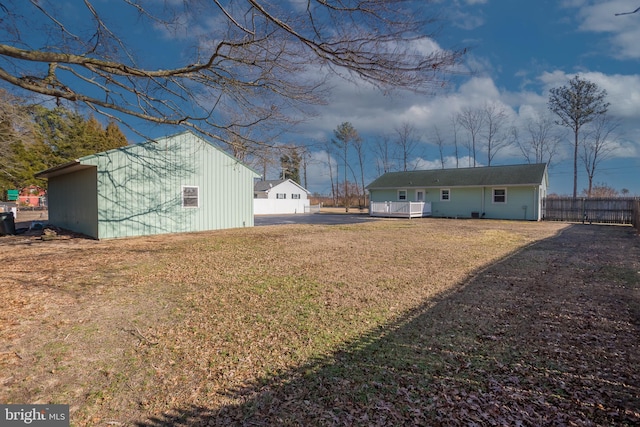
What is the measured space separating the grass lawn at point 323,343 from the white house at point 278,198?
79.0 ft

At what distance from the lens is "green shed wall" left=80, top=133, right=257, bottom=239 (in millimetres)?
11180

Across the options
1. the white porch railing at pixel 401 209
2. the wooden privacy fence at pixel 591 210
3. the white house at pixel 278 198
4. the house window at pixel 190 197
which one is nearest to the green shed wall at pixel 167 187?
the house window at pixel 190 197

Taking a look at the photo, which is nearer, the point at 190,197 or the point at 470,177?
the point at 190,197

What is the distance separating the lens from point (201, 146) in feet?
44.2

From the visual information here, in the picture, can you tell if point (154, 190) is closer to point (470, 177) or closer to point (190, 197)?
point (190, 197)

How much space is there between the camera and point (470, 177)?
23641mm

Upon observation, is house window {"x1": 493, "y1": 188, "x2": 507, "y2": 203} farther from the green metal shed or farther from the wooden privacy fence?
the green metal shed

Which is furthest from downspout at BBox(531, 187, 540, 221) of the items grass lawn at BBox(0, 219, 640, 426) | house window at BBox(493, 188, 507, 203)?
grass lawn at BBox(0, 219, 640, 426)

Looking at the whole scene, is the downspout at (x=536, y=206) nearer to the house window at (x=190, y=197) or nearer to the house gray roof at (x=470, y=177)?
the house gray roof at (x=470, y=177)

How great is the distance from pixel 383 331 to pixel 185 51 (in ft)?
19.5

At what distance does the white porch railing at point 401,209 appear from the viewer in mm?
22781

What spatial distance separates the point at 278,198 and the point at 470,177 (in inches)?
838

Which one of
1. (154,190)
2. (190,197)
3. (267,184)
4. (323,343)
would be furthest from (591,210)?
(267,184)

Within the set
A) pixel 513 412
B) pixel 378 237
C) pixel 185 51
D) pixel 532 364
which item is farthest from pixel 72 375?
pixel 378 237
